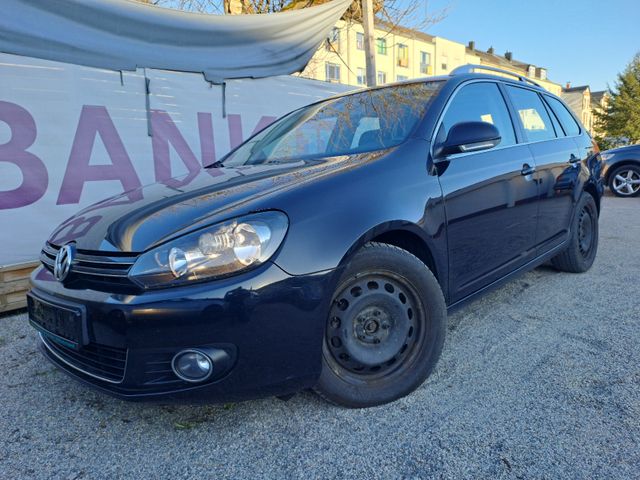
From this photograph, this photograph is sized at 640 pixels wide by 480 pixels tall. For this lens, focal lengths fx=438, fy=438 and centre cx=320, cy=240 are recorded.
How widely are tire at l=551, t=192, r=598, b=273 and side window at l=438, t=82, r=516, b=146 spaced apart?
4.15ft

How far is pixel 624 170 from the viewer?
32.6ft

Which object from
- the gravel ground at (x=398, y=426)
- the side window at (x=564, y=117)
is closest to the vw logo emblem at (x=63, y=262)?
the gravel ground at (x=398, y=426)

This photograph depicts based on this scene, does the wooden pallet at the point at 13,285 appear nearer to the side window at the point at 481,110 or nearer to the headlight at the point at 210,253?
the headlight at the point at 210,253

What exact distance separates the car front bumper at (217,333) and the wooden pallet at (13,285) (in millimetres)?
2054

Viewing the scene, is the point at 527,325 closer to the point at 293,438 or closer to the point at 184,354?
the point at 293,438

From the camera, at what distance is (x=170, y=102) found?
447cm

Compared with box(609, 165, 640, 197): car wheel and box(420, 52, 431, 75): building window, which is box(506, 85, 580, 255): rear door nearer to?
box(609, 165, 640, 197): car wheel

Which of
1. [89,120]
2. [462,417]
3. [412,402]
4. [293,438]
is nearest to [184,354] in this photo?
[293,438]

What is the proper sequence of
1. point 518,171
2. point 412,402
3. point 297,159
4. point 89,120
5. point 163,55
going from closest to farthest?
point 412,402 → point 297,159 → point 518,171 → point 89,120 → point 163,55

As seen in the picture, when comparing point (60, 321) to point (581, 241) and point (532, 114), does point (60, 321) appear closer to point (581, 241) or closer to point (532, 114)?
point (532, 114)

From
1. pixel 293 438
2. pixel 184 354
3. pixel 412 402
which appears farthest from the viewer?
pixel 412 402

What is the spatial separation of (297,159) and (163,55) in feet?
9.24

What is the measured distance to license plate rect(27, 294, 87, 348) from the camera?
1.71m

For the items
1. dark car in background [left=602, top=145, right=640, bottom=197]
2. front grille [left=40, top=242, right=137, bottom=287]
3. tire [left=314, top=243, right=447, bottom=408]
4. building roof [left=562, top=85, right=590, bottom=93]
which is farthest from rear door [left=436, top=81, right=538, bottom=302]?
building roof [left=562, top=85, right=590, bottom=93]
